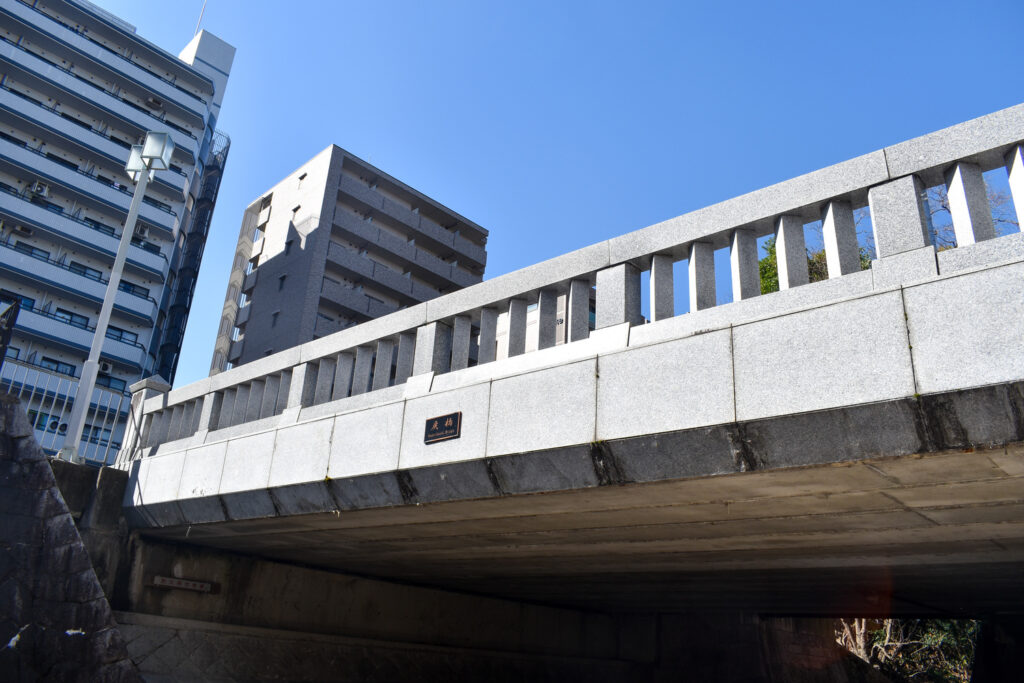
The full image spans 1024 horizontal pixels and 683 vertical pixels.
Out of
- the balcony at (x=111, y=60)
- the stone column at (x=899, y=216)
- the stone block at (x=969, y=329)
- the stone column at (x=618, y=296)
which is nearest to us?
the stone block at (x=969, y=329)

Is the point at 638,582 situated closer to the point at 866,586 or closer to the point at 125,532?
the point at 866,586

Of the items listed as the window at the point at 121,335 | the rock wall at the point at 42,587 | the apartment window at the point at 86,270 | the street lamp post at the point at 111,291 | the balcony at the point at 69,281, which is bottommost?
the rock wall at the point at 42,587

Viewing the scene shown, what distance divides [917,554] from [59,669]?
9042 mm

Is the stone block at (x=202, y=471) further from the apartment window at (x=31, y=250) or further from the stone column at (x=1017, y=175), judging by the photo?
the apartment window at (x=31, y=250)

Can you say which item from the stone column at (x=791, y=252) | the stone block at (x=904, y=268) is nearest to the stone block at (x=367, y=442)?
the stone column at (x=791, y=252)

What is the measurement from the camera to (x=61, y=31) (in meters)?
52.3

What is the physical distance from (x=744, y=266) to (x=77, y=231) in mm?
54318

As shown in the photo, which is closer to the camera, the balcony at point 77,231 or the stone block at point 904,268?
the stone block at point 904,268

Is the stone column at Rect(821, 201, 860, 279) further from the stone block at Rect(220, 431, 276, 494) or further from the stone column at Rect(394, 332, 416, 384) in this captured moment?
the stone block at Rect(220, 431, 276, 494)

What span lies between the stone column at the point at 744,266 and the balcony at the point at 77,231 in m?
53.1

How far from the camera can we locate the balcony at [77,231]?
156ft

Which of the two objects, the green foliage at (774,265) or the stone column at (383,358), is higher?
the green foliage at (774,265)

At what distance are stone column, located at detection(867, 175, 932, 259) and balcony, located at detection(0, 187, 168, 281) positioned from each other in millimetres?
54037

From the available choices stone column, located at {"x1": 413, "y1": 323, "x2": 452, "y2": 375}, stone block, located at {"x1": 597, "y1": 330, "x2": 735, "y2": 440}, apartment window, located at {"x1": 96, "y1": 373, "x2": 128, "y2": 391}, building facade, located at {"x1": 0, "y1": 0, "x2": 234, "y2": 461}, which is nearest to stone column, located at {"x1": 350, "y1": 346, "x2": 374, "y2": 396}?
stone column, located at {"x1": 413, "y1": 323, "x2": 452, "y2": 375}
